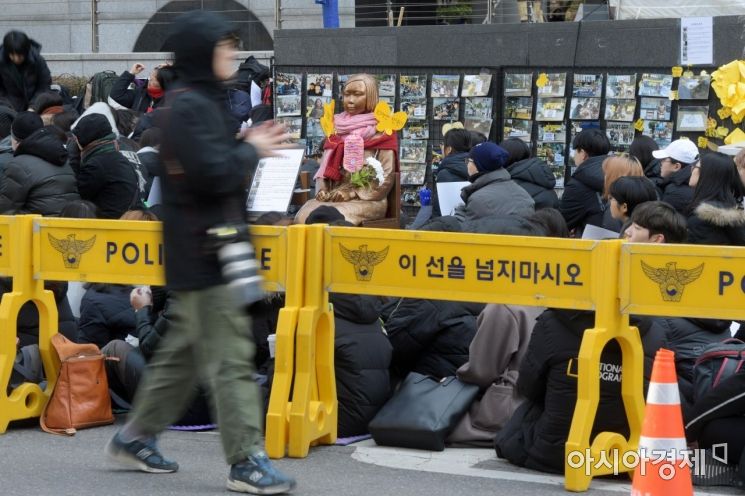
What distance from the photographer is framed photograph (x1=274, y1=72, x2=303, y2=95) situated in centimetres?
1347

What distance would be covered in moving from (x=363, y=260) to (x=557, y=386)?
1.17 m

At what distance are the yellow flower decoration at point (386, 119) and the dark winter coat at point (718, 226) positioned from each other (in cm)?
331

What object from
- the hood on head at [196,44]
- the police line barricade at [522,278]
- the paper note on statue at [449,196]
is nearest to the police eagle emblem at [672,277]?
the police line barricade at [522,278]

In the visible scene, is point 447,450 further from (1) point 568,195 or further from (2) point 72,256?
(1) point 568,195

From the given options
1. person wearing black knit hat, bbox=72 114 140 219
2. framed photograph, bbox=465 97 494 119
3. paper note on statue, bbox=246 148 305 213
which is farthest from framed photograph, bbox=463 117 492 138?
person wearing black knit hat, bbox=72 114 140 219

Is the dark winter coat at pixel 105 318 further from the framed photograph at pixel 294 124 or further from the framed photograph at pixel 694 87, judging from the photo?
the framed photograph at pixel 694 87

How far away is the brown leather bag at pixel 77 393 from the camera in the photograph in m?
6.67

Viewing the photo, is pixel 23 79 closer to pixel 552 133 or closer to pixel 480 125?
pixel 480 125

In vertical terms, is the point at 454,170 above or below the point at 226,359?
above

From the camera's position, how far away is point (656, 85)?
11781 millimetres

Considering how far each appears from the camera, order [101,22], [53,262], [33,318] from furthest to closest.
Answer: [101,22] → [33,318] → [53,262]

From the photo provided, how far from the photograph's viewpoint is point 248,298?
4914 mm

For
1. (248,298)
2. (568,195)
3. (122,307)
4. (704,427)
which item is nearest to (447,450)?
(704,427)

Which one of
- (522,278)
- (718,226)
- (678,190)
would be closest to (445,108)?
(678,190)
